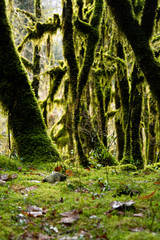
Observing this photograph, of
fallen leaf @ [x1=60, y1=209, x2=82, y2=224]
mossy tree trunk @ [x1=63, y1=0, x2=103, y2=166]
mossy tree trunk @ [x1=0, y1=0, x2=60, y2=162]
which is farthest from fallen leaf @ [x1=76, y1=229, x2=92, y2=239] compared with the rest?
mossy tree trunk @ [x1=63, y1=0, x2=103, y2=166]

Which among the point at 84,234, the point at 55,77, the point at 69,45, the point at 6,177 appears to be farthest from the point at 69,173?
the point at 55,77

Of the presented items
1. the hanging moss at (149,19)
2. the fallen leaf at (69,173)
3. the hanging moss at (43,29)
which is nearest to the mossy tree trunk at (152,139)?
the hanging moss at (43,29)

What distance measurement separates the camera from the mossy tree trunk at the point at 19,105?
16.8 ft

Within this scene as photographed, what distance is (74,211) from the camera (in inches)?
93.1

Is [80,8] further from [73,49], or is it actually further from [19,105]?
[19,105]

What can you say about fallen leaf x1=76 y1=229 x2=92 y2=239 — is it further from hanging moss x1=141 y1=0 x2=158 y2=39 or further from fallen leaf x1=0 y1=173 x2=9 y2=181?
hanging moss x1=141 y1=0 x2=158 y2=39

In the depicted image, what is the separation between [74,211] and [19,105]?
11.4 feet

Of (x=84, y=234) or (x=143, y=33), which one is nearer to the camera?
(x=84, y=234)

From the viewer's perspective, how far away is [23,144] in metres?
5.11

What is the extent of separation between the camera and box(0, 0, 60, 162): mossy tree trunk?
16.8 feet

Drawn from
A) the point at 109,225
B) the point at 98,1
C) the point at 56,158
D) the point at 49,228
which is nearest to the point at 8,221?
the point at 49,228

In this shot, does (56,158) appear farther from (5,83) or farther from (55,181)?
(5,83)

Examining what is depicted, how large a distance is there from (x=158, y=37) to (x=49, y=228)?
9119mm

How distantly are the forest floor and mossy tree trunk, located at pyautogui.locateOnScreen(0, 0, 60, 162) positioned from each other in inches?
60.1
